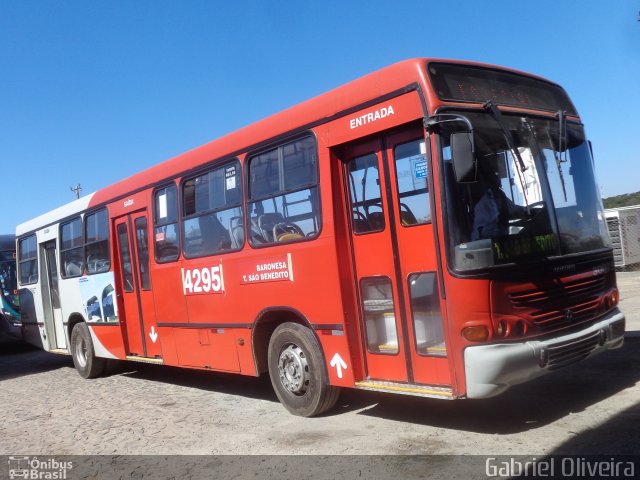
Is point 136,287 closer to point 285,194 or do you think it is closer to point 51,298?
point 51,298

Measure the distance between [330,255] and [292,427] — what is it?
1757 millimetres

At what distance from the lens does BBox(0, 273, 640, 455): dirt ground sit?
4.96m

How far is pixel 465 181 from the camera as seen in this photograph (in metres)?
4.61

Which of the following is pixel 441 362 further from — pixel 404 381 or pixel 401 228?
pixel 401 228

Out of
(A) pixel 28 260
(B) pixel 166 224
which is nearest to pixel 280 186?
(B) pixel 166 224

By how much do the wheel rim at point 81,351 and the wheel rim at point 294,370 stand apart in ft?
18.8

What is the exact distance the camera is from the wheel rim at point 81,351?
35.8 ft

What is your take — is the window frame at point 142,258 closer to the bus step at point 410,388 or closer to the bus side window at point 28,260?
the bus side window at point 28,260

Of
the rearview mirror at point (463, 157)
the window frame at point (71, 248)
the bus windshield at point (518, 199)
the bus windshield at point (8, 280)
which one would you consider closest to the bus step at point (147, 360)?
the window frame at point (71, 248)

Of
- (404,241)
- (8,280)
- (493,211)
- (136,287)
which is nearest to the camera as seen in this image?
(493,211)

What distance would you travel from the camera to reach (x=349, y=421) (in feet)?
19.7

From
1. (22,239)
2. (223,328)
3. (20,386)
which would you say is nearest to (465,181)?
(223,328)

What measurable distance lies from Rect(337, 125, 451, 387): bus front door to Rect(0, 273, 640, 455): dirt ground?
62 cm

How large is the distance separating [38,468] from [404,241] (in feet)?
12.7
